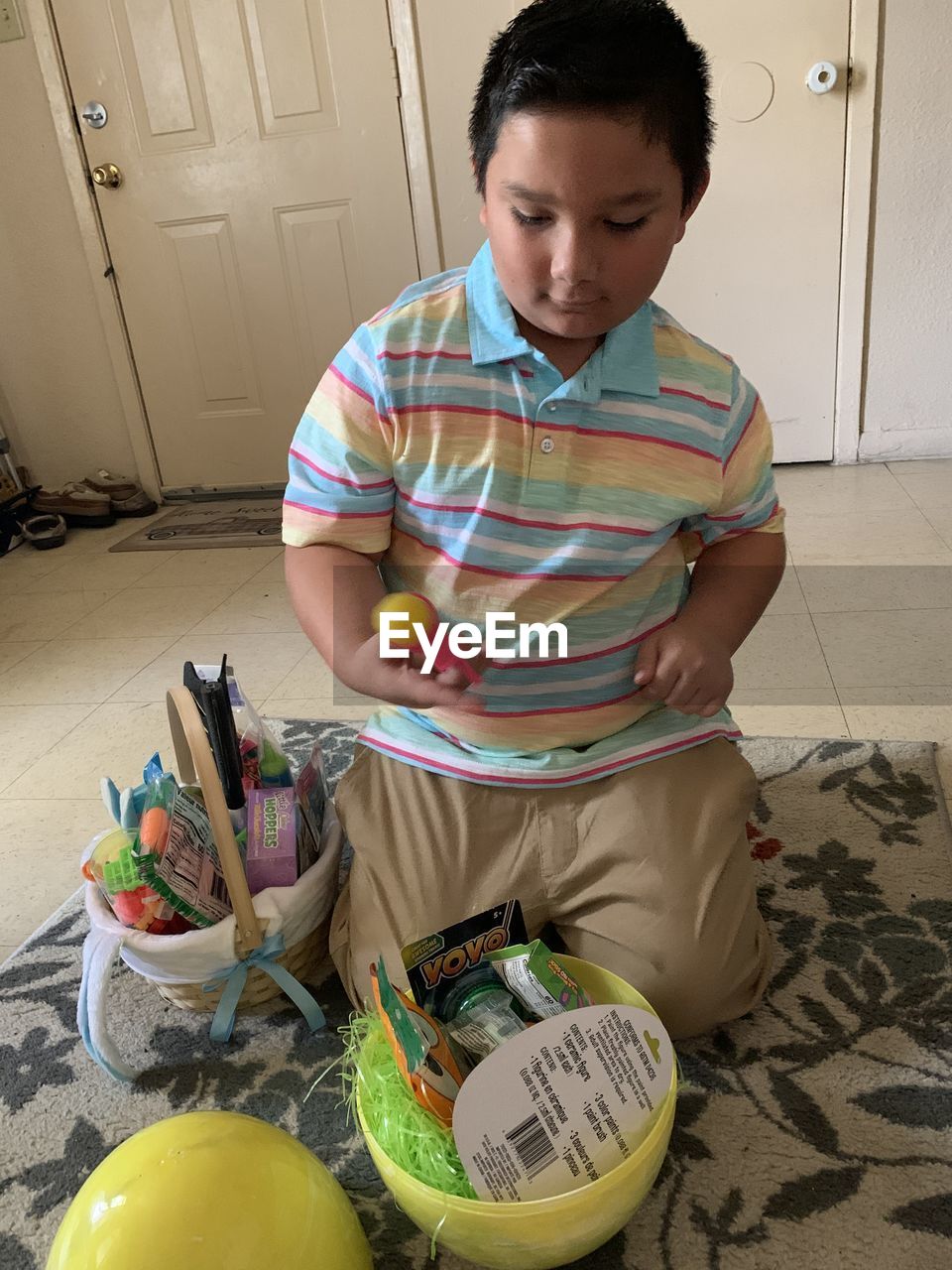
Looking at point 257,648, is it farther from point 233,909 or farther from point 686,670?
point 686,670

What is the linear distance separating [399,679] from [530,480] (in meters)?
0.18

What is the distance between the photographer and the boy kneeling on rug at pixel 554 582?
73cm

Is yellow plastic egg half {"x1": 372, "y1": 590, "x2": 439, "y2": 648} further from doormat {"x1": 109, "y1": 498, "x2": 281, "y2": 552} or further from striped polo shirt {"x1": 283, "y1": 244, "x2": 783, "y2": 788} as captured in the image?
doormat {"x1": 109, "y1": 498, "x2": 281, "y2": 552}

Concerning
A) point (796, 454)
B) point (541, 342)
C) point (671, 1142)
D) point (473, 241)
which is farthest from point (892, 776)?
point (473, 241)

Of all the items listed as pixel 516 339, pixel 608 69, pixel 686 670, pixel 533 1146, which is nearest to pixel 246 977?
pixel 533 1146

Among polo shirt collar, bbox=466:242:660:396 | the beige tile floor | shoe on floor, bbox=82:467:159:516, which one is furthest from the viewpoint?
shoe on floor, bbox=82:467:159:516

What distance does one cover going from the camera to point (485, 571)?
766 millimetres

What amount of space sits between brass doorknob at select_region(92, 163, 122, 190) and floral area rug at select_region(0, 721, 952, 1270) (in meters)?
1.82

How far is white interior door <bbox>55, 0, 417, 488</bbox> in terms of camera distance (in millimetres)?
2047

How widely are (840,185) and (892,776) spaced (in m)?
1.42

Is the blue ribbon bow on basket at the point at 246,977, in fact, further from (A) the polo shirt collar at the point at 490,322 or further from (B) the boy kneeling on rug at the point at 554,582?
(A) the polo shirt collar at the point at 490,322

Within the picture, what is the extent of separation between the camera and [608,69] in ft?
1.90

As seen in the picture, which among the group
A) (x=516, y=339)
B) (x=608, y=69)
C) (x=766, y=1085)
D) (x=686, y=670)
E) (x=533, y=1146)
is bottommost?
(x=766, y=1085)

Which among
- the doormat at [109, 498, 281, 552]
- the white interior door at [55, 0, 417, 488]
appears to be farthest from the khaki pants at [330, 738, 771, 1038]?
the white interior door at [55, 0, 417, 488]
